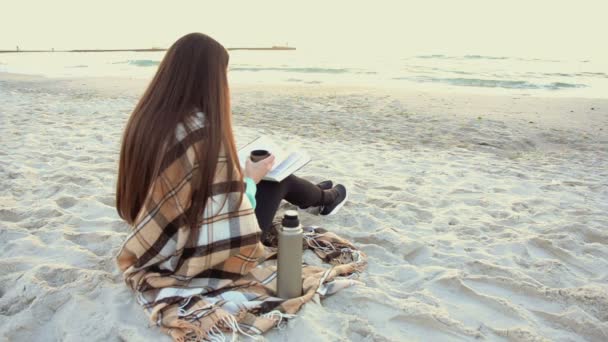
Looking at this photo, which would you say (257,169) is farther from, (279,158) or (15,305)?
(15,305)

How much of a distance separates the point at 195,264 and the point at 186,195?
294 millimetres

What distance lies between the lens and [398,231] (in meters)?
3.09

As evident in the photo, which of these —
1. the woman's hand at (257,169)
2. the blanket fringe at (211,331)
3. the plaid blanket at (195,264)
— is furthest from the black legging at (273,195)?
the blanket fringe at (211,331)

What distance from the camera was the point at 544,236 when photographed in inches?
118

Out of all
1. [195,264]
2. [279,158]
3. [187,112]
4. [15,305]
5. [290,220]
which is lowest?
[15,305]

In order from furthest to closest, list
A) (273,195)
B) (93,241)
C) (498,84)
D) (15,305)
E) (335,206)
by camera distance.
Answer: (498,84) → (335,206) → (93,241) → (273,195) → (15,305)

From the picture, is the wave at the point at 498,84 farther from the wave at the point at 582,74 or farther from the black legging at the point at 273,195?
the black legging at the point at 273,195

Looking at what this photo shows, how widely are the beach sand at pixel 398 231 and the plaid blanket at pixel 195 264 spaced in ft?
0.34

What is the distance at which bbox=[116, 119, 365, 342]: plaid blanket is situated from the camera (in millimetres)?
1837

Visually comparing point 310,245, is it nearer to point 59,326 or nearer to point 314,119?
point 59,326

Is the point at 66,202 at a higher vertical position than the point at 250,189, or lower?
lower

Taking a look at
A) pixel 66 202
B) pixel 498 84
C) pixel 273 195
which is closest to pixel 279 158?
pixel 273 195

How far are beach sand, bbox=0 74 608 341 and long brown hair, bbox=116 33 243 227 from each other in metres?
0.65

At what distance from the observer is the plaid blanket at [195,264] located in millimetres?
1837
